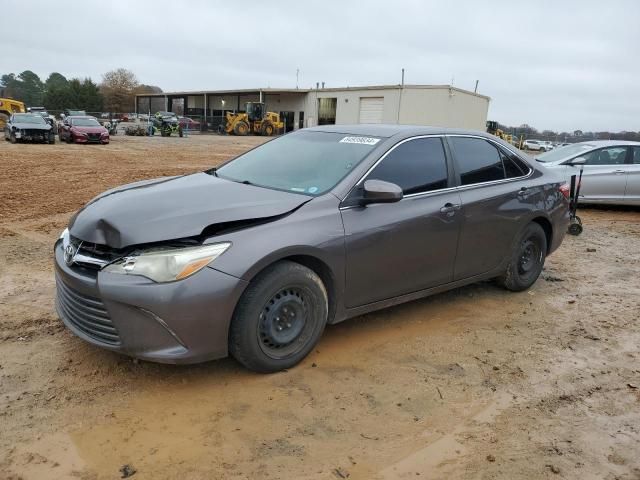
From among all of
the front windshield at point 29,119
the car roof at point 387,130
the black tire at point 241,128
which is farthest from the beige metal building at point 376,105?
the car roof at point 387,130

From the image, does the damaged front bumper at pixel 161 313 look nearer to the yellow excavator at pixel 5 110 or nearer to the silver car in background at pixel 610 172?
the silver car in background at pixel 610 172

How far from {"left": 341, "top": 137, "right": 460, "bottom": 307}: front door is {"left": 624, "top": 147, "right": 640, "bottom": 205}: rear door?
8.24m

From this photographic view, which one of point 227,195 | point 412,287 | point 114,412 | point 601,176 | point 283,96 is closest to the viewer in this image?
point 114,412

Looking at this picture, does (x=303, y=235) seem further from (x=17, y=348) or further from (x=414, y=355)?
(x=17, y=348)

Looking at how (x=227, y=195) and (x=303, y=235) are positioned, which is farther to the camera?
(x=227, y=195)

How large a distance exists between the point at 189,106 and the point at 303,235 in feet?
248

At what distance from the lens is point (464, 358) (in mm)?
3951

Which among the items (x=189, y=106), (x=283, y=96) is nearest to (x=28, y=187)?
(x=283, y=96)

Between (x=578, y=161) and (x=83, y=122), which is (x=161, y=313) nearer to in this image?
(x=578, y=161)

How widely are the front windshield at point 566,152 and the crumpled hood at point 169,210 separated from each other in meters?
8.83

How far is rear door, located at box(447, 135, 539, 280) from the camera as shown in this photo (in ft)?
15.0

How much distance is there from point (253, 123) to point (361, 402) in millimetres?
45275

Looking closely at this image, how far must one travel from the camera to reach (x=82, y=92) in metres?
75.9

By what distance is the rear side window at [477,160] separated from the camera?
15.3 feet
